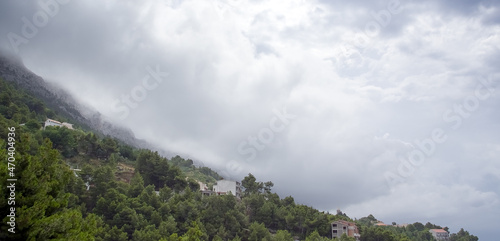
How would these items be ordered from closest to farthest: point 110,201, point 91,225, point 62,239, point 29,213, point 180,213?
point 29,213 → point 62,239 → point 91,225 → point 110,201 → point 180,213

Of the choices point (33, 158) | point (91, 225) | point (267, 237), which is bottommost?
point (91, 225)

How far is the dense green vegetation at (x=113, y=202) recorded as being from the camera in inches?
509

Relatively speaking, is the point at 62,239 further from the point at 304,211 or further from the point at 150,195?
the point at 304,211

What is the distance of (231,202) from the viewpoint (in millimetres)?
46531

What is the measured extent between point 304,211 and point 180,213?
19194 mm

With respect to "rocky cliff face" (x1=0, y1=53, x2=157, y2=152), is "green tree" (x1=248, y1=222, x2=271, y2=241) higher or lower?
lower

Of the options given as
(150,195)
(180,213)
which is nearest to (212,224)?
(180,213)

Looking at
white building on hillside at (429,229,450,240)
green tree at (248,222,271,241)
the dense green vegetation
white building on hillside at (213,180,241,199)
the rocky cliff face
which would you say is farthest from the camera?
the rocky cliff face

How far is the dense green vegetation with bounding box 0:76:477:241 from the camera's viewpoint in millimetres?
12938

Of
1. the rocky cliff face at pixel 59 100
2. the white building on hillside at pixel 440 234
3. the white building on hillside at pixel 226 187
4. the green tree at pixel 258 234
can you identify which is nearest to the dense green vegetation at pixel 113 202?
the green tree at pixel 258 234

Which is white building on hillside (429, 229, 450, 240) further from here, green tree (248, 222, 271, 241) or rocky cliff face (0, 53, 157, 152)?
rocky cliff face (0, 53, 157, 152)

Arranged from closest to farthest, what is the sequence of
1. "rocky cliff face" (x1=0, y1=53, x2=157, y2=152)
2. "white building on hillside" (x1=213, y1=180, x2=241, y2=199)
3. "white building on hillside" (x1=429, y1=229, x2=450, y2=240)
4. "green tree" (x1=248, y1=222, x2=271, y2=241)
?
"green tree" (x1=248, y1=222, x2=271, y2=241)
"white building on hillside" (x1=213, y1=180, x2=241, y2=199)
"white building on hillside" (x1=429, y1=229, x2=450, y2=240)
"rocky cliff face" (x1=0, y1=53, x2=157, y2=152)

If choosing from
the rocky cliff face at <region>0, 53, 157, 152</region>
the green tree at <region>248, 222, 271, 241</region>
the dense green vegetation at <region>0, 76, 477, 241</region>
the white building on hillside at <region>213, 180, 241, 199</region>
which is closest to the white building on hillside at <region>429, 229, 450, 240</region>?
the dense green vegetation at <region>0, 76, 477, 241</region>

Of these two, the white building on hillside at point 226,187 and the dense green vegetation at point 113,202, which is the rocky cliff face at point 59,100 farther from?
the white building on hillside at point 226,187
